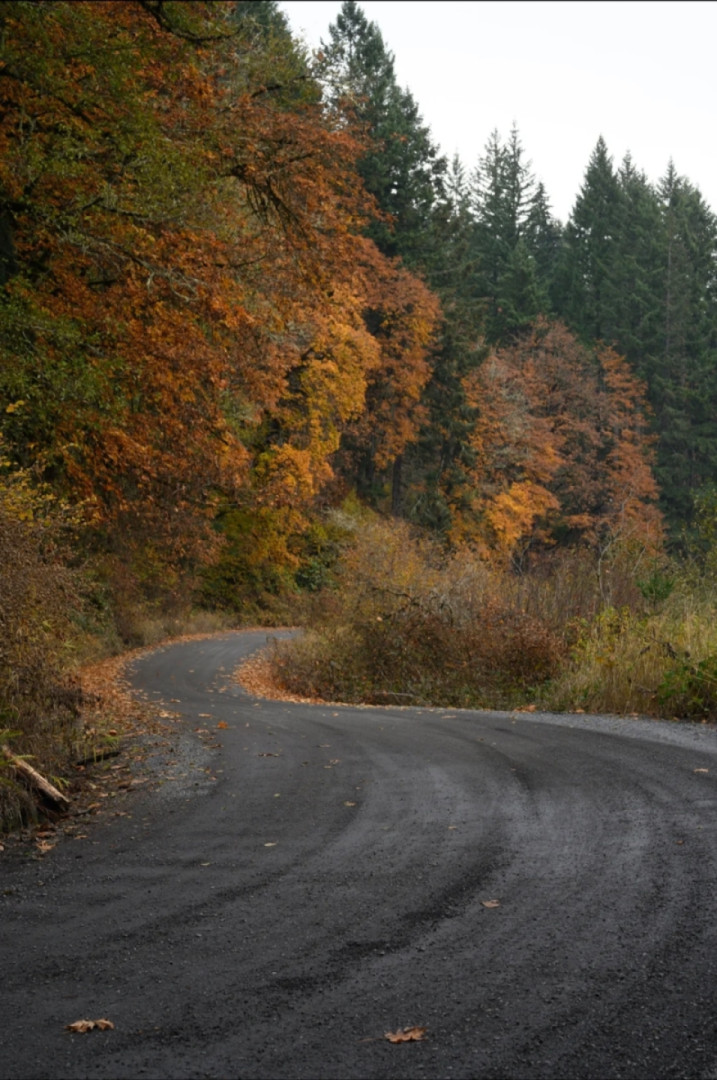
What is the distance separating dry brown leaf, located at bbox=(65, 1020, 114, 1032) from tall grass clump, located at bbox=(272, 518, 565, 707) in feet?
42.3

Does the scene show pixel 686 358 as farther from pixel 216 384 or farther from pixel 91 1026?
pixel 91 1026

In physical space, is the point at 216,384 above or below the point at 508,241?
below

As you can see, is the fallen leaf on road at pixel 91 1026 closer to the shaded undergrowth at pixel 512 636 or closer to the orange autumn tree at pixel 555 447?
the shaded undergrowth at pixel 512 636

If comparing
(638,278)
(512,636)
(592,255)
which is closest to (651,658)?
(512,636)

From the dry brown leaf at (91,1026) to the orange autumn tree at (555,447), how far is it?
41.1m

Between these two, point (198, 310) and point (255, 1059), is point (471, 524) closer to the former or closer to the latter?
point (198, 310)

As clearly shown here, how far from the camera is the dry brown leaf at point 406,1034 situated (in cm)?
358

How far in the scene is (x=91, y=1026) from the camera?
149 inches

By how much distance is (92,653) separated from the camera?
78.5 feet

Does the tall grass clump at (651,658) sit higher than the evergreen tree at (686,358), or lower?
lower

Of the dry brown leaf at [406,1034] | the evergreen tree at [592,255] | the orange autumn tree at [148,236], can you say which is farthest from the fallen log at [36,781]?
the evergreen tree at [592,255]

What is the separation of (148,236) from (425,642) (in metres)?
8.85

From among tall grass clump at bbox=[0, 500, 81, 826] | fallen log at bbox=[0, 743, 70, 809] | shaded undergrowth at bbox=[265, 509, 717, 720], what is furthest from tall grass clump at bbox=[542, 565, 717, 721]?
fallen log at bbox=[0, 743, 70, 809]

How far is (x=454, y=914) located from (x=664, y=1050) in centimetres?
150
